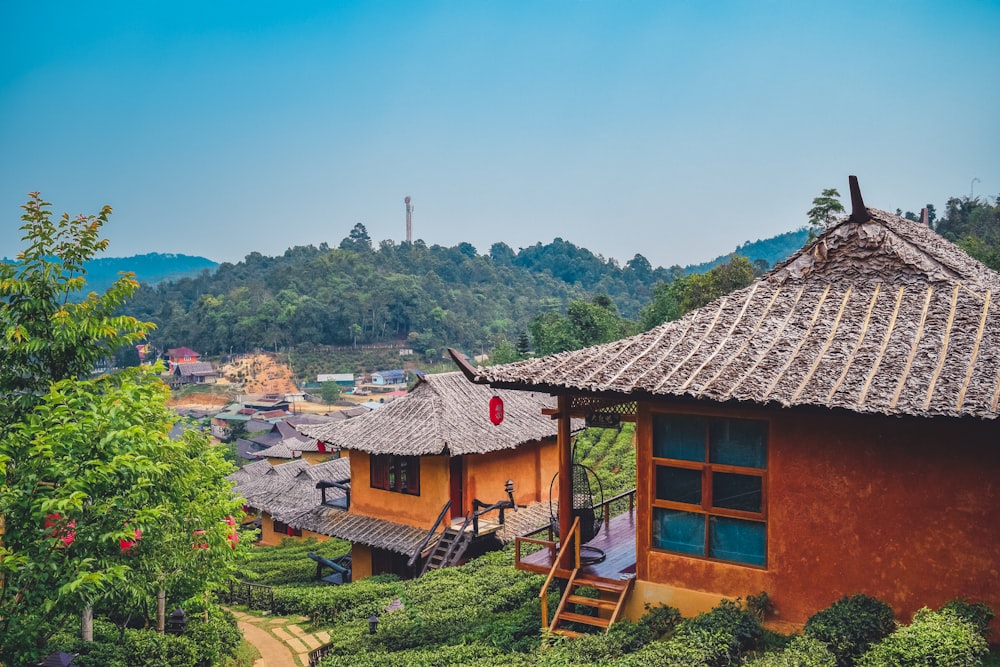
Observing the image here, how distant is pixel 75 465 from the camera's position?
7.54 m

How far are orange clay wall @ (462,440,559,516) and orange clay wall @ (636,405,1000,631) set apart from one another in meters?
10.6

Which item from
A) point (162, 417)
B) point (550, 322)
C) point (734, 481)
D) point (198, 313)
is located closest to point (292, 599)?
point (162, 417)

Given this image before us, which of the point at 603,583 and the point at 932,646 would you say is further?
the point at 603,583

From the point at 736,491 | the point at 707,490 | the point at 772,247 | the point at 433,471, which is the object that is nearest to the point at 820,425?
the point at 736,491

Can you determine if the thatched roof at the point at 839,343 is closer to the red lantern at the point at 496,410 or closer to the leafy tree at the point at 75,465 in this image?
the red lantern at the point at 496,410

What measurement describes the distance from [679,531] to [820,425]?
2059 mm

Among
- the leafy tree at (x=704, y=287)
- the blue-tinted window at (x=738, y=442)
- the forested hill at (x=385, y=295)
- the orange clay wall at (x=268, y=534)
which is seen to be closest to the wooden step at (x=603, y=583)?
the blue-tinted window at (x=738, y=442)

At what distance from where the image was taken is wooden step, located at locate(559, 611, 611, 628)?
28.9 feet

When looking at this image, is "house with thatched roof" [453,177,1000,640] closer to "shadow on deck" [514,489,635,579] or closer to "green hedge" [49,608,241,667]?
"shadow on deck" [514,489,635,579]

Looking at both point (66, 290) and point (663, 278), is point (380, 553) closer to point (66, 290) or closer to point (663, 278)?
point (66, 290)

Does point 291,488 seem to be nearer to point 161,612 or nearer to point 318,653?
point 161,612

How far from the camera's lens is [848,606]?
7508 millimetres

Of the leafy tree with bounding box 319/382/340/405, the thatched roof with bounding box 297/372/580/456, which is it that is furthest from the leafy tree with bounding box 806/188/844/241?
the leafy tree with bounding box 319/382/340/405

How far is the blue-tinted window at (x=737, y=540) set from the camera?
828cm
